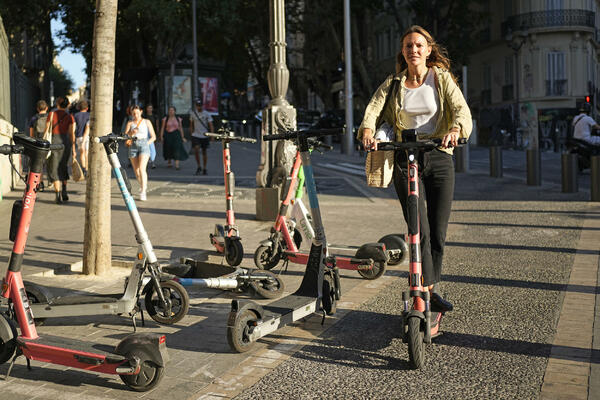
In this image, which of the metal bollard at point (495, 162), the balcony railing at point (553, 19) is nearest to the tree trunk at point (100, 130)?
the metal bollard at point (495, 162)

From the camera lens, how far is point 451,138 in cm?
455

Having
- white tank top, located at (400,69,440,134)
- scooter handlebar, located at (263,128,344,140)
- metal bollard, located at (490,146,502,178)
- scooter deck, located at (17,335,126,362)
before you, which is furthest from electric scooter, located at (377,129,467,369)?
metal bollard, located at (490,146,502,178)

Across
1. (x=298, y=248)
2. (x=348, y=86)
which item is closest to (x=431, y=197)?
(x=298, y=248)

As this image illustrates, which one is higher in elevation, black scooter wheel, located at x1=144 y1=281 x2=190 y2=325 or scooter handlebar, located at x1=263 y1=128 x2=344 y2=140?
scooter handlebar, located at x1=263 y1=128 x2=344 y2=140

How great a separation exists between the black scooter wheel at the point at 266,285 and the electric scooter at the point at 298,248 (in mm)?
834

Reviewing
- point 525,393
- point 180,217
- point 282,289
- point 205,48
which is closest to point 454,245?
point 282,289

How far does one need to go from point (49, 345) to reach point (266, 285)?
7.48ft

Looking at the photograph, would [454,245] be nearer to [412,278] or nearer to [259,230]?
[259,230]

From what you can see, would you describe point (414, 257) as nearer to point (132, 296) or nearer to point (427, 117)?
point (427, 117)

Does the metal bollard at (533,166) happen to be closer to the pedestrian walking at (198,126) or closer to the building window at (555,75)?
the pedestrian walking at (198,126)

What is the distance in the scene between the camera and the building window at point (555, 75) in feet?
149

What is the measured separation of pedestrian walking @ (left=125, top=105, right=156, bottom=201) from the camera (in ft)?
44.4

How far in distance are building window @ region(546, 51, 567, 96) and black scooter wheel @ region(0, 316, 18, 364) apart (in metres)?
44.3

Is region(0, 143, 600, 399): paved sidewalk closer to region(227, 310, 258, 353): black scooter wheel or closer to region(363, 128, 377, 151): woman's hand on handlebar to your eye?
region(227, 310, 258, 353): black scooter wheel
